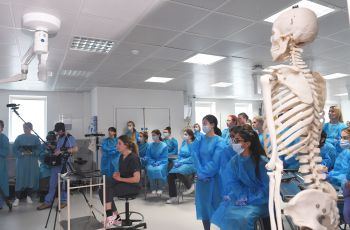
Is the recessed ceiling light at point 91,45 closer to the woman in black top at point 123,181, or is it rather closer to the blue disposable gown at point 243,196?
the woman in black top at point 123,181

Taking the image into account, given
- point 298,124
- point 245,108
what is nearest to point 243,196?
point 298,124

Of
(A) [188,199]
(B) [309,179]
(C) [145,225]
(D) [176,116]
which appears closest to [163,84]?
(D) [176,116]

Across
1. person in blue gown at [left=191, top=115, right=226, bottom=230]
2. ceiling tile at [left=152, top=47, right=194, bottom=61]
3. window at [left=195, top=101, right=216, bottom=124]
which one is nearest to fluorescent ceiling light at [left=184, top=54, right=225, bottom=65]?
ceiling tile at [left=152, top=47, right=194, bottom=61]

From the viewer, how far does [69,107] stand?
767 cm

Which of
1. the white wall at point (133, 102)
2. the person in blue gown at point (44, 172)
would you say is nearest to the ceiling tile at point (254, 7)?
the person in blue gown at point (44, 172)

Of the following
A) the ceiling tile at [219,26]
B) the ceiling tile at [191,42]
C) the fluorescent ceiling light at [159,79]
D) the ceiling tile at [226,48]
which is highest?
the ceiling tile at [219,26]

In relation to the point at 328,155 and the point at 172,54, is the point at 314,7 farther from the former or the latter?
the point at 172,54

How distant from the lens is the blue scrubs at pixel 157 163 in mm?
5328

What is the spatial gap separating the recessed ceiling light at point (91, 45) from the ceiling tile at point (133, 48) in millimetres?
122

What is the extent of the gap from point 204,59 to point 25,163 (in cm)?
391

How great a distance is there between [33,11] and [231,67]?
349 cm

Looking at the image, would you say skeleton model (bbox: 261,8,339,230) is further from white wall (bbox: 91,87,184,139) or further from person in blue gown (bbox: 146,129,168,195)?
white wall (bbox: 91,87,184,139)

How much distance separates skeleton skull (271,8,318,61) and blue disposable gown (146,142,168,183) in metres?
4.26

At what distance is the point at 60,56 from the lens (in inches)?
166
